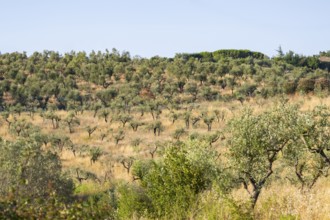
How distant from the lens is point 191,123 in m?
51.6


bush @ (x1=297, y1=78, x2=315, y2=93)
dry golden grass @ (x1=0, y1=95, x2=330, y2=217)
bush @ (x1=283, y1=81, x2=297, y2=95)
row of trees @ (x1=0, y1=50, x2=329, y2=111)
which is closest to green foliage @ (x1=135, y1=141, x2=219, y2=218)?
dry golden grass @ (x1=0, y1=95, x2=330, y2=217)

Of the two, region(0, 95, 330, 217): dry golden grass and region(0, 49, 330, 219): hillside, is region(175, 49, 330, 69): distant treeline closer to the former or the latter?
region(0, 49, 330, 219): hillside

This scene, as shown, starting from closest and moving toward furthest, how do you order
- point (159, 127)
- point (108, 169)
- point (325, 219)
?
point (325, 219) < point (108, 169) < point (159, 127)

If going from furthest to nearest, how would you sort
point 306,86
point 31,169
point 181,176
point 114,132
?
1. point 306,86
2. point 114,132
3. point 31,169
4. point 181,176

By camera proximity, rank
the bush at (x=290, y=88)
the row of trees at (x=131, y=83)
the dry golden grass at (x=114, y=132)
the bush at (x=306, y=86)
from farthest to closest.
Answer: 1. the row of trees at (x=131, y=83)
2. the bush at (x=290, y=88)
3. the bush at (x=306, y=86)
4. the dry golden grass at (x=114, y=132)

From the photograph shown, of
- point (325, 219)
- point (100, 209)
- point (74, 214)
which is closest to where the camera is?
point (74, 214)

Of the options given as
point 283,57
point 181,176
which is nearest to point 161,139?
point 181,176

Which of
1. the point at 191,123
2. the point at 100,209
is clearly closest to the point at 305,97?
the point at 191,123

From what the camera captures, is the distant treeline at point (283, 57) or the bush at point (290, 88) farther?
the distant treeline at point (283, 57)

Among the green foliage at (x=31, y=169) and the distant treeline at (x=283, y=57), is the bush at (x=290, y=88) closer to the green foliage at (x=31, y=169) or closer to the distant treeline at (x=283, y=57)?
the distant treeline at (x=283, y=57)

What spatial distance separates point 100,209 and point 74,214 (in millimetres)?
689

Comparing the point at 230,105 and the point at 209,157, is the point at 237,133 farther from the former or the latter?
the point at 230,105

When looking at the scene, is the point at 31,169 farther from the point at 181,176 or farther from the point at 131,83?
the point at 131,83

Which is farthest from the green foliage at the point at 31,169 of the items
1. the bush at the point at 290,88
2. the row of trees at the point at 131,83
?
the bush at the point at 290,88
